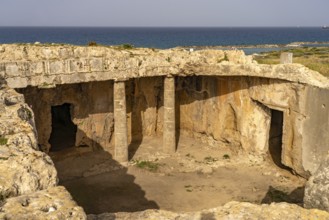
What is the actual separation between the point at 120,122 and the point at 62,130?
7182 millimetres

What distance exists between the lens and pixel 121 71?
20453mm

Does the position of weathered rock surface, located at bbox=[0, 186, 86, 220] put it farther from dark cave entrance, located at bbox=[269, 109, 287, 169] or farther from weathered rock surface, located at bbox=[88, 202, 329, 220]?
dark cave entrance, located at bbox=[269, 109, 287, 169]

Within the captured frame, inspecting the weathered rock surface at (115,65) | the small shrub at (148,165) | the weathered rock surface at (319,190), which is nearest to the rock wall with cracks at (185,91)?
the weathered rock surface at (115,65)

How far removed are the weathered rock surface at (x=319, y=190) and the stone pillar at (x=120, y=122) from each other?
14718mm

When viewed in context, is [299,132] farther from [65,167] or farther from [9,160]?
[9,160]

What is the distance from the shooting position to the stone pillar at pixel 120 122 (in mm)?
20797

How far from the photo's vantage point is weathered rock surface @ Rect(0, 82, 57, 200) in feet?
20.8

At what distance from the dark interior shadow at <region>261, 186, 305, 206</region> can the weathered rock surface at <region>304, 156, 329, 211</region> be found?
1050 cm

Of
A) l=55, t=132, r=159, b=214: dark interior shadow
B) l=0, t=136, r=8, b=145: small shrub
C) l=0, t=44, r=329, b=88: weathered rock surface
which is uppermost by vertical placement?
l=0, t=44, r=329, b=88: weathered rock surface

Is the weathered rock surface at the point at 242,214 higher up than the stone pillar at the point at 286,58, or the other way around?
the stone pillar at the point at 286,58

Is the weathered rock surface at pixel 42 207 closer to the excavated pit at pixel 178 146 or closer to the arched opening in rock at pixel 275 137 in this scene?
the excavated pit at pixel 178 146

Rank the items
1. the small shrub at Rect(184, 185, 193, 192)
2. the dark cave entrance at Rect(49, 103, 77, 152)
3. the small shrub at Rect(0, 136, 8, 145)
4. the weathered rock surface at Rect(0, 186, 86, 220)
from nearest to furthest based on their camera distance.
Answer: the weathered rock surface at Rect(0, 186, 86, 220), the small shrub at Rect(0, 136, 8, 145), the small shrub at Rect(184, 185, 193, 192), the dark cave entrance at Rect(49, 103, 77, 152)

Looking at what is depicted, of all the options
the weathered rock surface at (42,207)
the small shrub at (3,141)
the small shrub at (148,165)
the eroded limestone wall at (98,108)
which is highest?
the small shrub at (3,141)

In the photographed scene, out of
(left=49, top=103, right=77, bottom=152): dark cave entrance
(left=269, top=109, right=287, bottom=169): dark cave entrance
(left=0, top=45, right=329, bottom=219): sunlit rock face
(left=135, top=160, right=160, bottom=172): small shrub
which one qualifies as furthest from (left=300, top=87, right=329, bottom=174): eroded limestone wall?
(left=49, top=103, right=77, bottom=152): dark cave entrance
